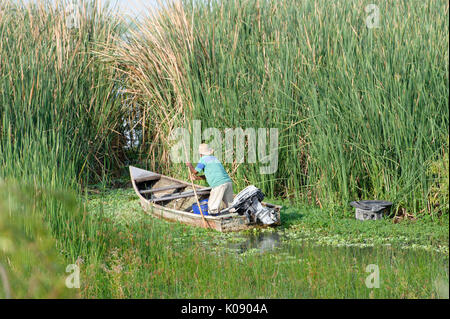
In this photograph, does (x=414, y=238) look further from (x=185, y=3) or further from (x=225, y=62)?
(x=185, y=3)

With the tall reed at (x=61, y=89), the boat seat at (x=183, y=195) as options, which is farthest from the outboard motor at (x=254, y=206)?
the tall reed at (x=61, y=89)

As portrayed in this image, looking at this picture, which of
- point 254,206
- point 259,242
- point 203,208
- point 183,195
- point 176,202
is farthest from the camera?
point 176,202

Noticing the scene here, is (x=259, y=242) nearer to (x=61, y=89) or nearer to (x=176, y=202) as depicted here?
(x=176, y=202)

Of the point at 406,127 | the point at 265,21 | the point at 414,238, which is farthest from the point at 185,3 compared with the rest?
the point at 414,238

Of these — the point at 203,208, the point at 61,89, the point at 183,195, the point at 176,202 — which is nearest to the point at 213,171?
the point at 203,208

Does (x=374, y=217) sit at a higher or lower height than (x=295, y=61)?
lower

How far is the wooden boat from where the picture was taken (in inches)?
320

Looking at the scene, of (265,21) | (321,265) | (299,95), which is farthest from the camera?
(265,21)

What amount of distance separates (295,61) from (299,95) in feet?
1.99

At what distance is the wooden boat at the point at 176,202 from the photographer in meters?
8.12

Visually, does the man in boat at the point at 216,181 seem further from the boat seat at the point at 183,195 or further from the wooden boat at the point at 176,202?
the boat seat at the point at 183,195

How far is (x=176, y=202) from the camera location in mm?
9875

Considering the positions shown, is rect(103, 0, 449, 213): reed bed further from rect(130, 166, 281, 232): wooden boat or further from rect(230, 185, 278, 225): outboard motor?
rect(230, 185, 278, 225): outboard motor

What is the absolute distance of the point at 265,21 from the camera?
10805 millimetres
